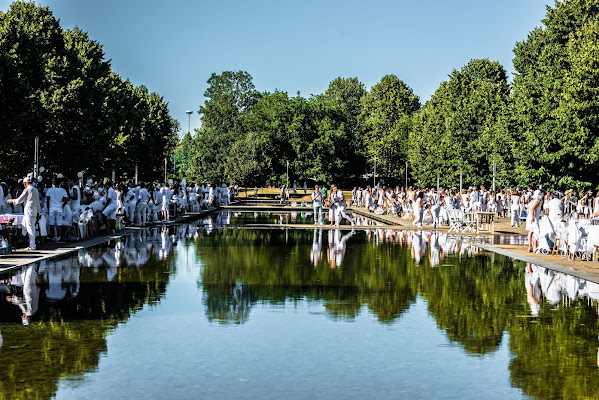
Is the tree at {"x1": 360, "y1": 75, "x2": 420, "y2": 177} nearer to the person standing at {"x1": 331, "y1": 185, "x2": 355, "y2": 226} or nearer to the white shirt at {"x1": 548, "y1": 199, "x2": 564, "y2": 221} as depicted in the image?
the person standing at {"x1": 331, "y1": 185, "x2": 355, "y2": 226}

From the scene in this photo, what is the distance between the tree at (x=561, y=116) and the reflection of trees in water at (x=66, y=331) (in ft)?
96.6

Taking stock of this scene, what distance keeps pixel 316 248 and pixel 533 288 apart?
10.3 meters

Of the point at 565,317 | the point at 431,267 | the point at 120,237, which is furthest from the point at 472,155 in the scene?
the point at 565,317

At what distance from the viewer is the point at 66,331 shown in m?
10.6

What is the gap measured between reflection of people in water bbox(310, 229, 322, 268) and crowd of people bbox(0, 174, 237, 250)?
7.42 meters

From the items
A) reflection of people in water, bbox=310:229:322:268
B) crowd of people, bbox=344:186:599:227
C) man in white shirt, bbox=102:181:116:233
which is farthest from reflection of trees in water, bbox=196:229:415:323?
man in white shirt, bbox=102:181:116:233

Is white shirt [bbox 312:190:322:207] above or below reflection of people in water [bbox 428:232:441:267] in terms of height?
above

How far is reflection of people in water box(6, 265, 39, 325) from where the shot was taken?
12.2 m

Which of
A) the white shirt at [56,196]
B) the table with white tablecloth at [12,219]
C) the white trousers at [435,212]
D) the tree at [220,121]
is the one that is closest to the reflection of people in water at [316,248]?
the white trousers at [435,212]

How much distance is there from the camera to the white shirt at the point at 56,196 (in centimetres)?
2550

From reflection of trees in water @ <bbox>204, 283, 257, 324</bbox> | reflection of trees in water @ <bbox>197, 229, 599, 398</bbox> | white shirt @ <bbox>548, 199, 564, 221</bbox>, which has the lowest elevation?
reflection of trees in water @ <bbox>197, 229, 599, 398</bbox>

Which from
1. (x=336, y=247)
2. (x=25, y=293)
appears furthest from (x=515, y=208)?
(x=25, y=293)

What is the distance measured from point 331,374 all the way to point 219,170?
107 meters

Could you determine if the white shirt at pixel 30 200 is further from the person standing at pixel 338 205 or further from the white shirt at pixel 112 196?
the person standing at pixel 338 205
